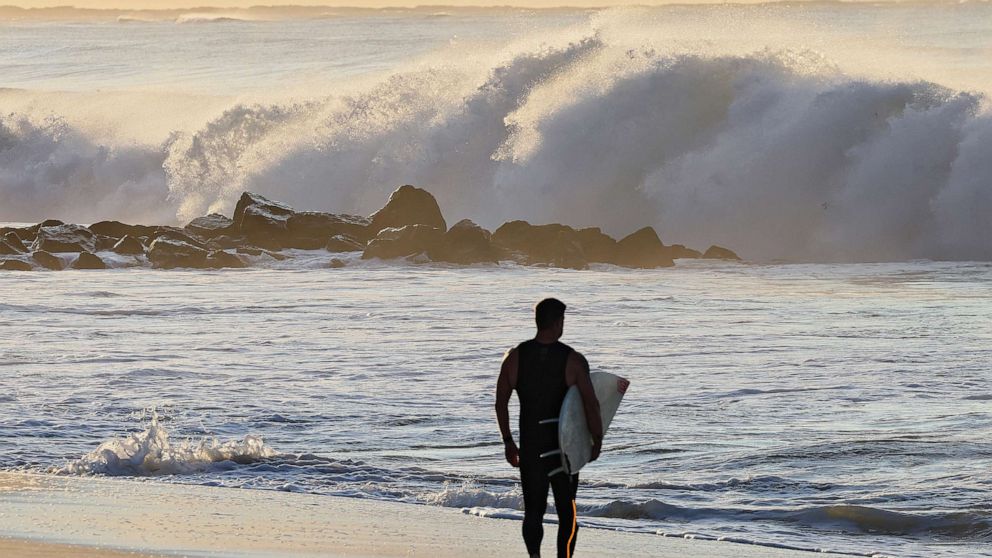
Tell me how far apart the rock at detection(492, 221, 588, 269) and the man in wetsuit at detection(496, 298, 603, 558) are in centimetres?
2291

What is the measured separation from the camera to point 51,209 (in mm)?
48594

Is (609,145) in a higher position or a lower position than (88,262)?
higher

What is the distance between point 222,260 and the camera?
30.5 metres

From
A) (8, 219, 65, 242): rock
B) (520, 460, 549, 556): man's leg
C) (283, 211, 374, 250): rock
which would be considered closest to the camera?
(520, 460, 549, 556): man's leg

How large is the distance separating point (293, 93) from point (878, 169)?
23.5 meters

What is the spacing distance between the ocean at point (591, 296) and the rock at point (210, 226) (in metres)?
2.82

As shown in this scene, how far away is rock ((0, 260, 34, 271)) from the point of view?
29750mm

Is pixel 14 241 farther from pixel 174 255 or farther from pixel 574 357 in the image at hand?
pixel 574 357

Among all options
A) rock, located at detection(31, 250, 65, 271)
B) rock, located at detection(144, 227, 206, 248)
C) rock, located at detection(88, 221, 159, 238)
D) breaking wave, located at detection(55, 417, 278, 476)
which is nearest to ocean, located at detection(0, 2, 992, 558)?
breaking wave, located at detection(55, 417, 278, 476)

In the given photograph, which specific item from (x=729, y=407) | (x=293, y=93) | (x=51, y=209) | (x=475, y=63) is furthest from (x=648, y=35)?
(x=729, y=407)

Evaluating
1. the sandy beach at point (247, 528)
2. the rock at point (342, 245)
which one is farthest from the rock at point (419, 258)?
the sandy beach at point (247, 528)

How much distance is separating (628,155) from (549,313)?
105 feet

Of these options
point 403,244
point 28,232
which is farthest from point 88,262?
point 403,244

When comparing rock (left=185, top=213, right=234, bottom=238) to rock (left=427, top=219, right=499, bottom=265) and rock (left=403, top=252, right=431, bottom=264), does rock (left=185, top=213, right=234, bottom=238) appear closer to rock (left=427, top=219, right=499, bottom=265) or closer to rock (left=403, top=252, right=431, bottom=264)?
rock (left=403, top=252, right=431, bottom=264)
